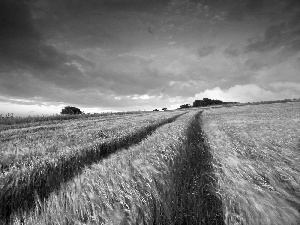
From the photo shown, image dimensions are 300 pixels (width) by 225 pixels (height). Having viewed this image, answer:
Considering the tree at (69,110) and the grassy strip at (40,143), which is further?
the tree at (69,110)

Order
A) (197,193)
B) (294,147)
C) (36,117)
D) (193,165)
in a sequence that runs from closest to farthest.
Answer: (197,193) → (193,165) → (294,147) → (36,117)

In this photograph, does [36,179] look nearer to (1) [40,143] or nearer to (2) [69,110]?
(1) [40,143]

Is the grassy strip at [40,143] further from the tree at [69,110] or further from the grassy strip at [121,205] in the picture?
the tree at [69,110]

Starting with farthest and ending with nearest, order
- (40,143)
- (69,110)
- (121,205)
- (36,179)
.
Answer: (69,110) → (40,143) → (36,179) → (121,205)

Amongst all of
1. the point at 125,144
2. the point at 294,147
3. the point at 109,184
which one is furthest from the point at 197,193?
the point at 125,144

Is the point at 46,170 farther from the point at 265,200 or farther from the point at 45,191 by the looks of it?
the point at 265,200

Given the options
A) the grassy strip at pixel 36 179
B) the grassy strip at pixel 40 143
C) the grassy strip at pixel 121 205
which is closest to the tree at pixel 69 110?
the grassy strip at pixel 40 143

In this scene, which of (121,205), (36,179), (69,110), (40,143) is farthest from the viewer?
(69,110)

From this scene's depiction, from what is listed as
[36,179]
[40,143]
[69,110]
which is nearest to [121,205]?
[36,179]

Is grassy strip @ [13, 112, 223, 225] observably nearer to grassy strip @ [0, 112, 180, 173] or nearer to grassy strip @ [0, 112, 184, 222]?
grassy strip @ [0, 112, 184, 222]

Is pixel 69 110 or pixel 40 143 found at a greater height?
pixel 69 110

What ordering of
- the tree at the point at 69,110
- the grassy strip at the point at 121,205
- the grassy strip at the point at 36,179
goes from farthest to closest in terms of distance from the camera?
1. the tree at the point at 69,110
2. the grassy strip at the point at 36,179
3. the grassy strip at the point at 121,205

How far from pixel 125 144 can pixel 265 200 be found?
6.49 m

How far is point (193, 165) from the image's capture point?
443 cm
